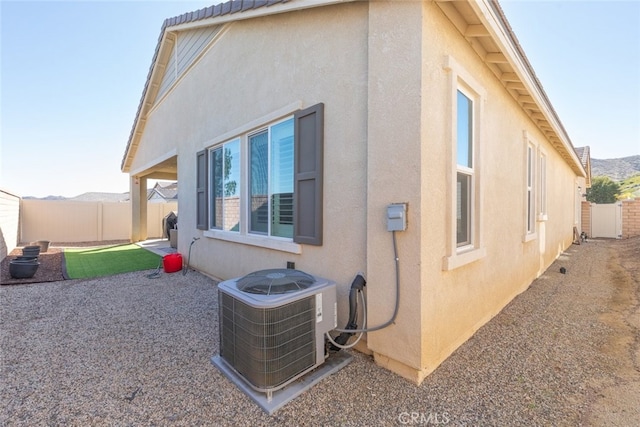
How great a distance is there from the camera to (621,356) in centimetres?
313

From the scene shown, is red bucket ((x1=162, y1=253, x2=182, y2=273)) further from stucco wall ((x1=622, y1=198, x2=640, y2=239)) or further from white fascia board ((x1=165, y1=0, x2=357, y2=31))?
stucco wall ((x1=622, y1=198, x2=640, y2=239))

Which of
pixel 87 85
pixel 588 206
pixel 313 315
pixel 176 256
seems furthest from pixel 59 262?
pixel 588 206

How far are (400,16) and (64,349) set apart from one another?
17.1ft

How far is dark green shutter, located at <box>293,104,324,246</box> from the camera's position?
350cm

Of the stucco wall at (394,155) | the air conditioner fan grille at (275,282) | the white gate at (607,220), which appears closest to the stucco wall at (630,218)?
the white gate at (607,220)

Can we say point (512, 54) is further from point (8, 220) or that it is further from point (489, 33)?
point (8, 220)

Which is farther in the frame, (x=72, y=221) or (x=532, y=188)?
(x=72, y=221)

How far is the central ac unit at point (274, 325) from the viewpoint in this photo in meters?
2.37

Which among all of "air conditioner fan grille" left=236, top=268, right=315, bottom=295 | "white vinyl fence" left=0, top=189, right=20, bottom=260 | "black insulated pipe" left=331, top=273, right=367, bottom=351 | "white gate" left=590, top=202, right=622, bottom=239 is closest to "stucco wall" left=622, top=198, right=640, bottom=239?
"white gate" left=590, top=202, right=622, bottom=239

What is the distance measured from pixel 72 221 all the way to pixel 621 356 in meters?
19.8

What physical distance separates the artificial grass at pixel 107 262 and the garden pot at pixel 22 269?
0.66m

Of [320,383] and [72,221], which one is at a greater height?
[72,221]

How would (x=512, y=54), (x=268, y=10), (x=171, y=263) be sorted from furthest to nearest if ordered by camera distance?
(x=171, y=263) < (x=268, y=10) < (x=512, y=54)

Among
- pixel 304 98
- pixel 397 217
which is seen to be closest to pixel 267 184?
pixel 304 98
